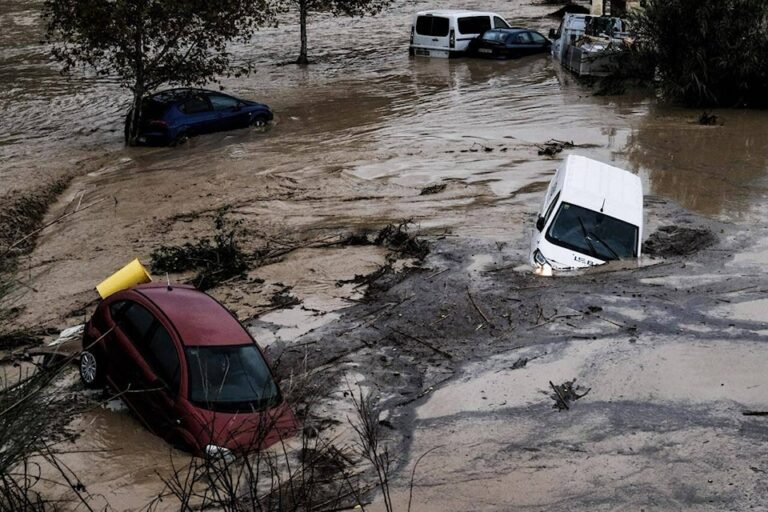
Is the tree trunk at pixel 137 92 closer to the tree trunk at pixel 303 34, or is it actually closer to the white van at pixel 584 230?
the tree trunk at pixel 303 34

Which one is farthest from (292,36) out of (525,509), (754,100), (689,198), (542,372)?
(525,509)

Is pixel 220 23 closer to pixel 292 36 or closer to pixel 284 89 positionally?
pixel 284 89

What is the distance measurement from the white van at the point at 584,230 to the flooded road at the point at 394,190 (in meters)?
0.59

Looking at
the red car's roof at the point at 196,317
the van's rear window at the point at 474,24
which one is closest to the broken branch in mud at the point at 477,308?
the red car's roof at the point at 196,317

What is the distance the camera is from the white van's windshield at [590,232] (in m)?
13.8

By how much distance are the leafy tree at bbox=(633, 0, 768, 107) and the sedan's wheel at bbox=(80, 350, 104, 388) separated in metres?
18.6

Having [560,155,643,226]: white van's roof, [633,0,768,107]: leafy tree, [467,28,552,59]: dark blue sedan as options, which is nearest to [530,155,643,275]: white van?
[560,155,643,226]: white van's roof

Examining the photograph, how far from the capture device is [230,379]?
9750 millimetres

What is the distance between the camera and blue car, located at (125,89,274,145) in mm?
22781

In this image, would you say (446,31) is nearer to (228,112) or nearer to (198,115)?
(228,112)

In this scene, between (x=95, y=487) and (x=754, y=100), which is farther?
(x=754, y=100)

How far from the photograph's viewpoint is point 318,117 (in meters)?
25.8

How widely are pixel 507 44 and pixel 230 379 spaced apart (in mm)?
24256

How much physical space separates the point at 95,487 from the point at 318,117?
17616mm
